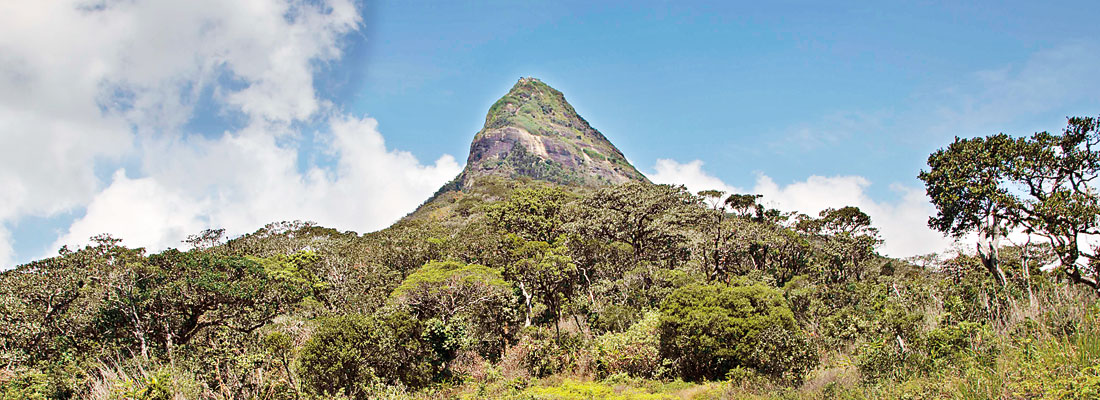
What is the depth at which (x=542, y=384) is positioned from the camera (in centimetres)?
1399

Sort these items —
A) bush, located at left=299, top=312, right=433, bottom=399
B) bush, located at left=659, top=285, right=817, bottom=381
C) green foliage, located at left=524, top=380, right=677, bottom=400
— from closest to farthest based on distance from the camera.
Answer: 1. green foliage, located at left=524, top=380, right=677, bottom=400
2. bush, located at left=299, top=312, right=433, bottom=399
3. bush, located at left=659, top=285, right=817, bottom=381

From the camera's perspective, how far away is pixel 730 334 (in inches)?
535

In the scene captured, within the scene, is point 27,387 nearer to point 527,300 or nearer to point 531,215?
point 527,300

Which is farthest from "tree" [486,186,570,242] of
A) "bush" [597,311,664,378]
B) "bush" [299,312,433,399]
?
"bush" [299,312,433,399]

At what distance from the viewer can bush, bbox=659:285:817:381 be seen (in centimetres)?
1223

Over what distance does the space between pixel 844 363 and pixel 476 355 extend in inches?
423

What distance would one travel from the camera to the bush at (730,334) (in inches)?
482

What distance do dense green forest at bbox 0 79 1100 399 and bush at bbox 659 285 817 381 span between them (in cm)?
6

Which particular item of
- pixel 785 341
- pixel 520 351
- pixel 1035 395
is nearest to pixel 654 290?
pixel 520 351

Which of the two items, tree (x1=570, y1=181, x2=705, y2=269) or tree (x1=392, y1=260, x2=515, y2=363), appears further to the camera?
tree (x1=570, y1=181, x2=705, y2=269)

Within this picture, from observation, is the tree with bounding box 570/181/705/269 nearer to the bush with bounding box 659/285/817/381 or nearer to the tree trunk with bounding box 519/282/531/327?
the tree trunk with bounding box 519/282/531/327

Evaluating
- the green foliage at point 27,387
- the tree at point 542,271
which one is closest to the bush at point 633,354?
the tree at point 542,271

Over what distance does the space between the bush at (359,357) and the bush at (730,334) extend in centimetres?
725

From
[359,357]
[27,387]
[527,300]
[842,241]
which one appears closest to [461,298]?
[527,300]
